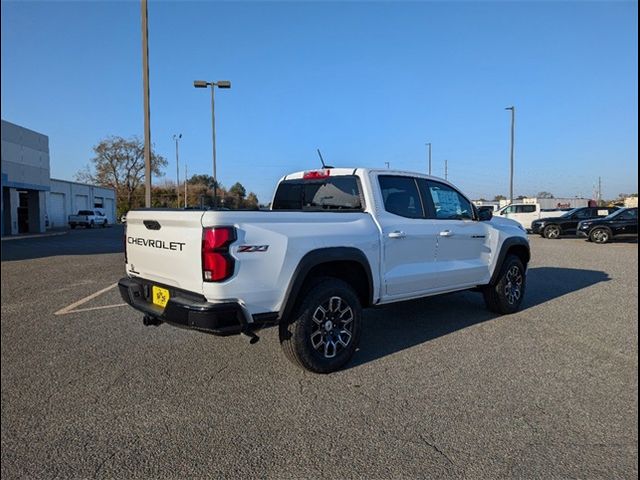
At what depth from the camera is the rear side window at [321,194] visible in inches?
184

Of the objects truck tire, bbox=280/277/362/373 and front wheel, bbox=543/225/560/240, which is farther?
front wheel, bbox=543/225/560/240

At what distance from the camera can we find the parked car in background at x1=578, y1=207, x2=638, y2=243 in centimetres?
1850

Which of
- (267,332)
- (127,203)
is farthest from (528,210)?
(127,203)

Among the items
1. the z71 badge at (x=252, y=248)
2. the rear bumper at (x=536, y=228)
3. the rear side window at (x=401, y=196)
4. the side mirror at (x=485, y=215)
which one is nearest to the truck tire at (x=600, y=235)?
the rear bumper at (x=536, y=228)

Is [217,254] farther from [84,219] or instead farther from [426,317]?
[84,219]

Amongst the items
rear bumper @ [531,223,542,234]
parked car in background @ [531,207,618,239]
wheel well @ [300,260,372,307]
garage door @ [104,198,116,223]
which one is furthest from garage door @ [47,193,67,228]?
wheel well @ [300,260,372,307]

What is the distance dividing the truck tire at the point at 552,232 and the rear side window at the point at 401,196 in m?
20.5

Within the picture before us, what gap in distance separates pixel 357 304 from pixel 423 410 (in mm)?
1173

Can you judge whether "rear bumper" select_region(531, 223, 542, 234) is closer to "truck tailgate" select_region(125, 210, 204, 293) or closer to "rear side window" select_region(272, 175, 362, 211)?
"rear side window" select_region(272, 175, 362, 211)

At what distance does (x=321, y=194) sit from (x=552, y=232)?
21.3 metres

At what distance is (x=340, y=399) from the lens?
134 inches

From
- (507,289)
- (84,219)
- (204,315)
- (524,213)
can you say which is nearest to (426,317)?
Result: (507,289)

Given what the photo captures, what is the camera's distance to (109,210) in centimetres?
5231

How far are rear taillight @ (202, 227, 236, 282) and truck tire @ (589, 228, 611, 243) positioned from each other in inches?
802
